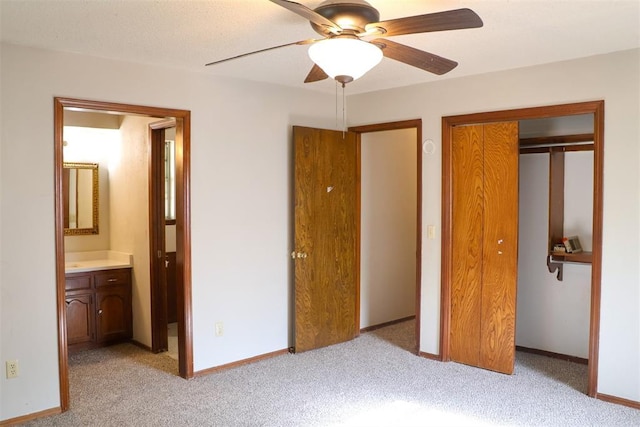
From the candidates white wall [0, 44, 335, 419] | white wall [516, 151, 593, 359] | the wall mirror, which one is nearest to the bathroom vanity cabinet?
the wall mirror

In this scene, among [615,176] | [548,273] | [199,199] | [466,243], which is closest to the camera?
[615,176]

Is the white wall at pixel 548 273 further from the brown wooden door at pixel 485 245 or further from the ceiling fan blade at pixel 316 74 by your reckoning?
the ceiling fan blade at pixel 316 74

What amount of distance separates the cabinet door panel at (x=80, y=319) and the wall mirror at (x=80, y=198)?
28.9 inches

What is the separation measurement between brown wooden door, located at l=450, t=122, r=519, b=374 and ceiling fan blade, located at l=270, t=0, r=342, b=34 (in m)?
2.19

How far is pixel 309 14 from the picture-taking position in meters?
1.84

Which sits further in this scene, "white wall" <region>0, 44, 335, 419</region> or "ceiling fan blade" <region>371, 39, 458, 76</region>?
"white wall" <region>0, 44, 335, 419</region>

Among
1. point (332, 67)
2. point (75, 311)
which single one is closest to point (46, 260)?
point (75, 311)

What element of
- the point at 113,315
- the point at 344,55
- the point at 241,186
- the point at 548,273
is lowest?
the point at 113,315

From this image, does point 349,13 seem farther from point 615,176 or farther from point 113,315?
point 113,315

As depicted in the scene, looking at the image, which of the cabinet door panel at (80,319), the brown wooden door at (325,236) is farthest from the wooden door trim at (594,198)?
the cabinet door panel at (80,319)

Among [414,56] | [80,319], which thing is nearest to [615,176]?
[414,56]

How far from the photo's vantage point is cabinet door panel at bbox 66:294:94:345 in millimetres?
4277

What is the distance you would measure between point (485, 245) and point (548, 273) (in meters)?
0.76

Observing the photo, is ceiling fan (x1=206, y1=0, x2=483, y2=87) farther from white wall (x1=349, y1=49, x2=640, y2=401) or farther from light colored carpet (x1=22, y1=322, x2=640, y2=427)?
light colored carpet (x1=22, y1=322, x2=640, y2=427)
